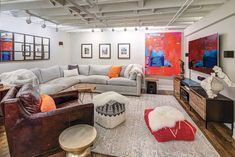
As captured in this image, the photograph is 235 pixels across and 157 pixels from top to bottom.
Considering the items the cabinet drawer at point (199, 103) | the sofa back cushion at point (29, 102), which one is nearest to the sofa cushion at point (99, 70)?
the cabinet drawer at point (199, 103)

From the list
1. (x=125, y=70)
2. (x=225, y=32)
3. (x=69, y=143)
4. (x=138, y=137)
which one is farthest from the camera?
(x=125, y=70)

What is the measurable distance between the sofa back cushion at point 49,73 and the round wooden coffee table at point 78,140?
3468mm

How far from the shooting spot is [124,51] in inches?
266

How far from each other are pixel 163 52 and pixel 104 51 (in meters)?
2.57

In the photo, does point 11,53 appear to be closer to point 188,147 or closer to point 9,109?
point 9,109

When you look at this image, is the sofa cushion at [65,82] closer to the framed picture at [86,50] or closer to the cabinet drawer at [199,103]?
the framed picture at [86,50]

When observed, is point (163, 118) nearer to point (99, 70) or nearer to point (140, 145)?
point (140, 145)

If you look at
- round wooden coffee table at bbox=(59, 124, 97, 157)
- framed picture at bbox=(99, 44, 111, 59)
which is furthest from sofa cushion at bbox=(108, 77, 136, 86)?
round wooden coffee table at bbox=(59, 124, 97, 157)

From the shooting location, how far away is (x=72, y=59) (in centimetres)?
750

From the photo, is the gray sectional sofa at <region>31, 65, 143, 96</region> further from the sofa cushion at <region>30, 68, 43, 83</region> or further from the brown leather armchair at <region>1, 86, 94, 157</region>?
the brown leather armchair at <region>1, 86, 94, 157</region>

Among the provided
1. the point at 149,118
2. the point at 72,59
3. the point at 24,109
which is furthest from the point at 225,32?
the point at 72,59

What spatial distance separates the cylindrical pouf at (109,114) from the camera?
2.92 m

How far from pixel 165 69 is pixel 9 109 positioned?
219 inches

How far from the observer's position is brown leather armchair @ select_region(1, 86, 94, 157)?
6.33ft
